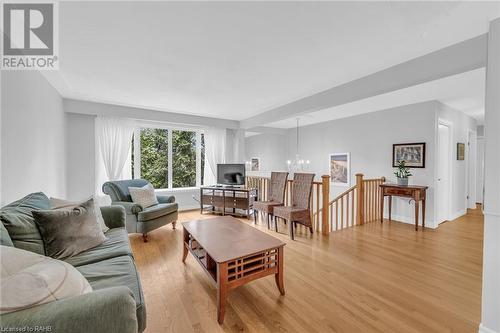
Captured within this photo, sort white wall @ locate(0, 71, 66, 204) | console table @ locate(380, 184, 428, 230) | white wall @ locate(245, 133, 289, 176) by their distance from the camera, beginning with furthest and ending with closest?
white wall @ locate(245, 133, 289, 176)
console table @ locate(380, 184, 428, 230)
white wall @ locate(0, 71, 66, 204)

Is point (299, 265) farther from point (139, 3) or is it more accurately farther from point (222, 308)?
point (139, 3)

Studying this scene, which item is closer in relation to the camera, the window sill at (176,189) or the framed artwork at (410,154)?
the framed artwork at (410,154)

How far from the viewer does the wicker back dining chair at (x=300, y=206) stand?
135 inches

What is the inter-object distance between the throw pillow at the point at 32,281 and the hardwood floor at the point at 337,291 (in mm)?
888

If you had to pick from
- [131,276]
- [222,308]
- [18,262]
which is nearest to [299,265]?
[222,308]

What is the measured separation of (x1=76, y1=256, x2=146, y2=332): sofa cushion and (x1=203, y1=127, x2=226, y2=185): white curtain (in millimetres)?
4045

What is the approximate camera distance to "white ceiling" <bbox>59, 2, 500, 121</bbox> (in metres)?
1.59

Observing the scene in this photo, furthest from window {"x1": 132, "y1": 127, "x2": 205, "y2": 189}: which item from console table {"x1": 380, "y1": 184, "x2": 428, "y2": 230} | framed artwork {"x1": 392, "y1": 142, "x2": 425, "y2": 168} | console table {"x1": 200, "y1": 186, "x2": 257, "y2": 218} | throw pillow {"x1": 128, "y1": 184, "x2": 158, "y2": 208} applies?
framed artwork {"x1": 392, "y1": 142, "x2": 425, "y2": 168}

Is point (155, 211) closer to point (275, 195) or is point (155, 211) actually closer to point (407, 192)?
point (275, 195)

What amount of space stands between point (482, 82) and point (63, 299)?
5.00 meters

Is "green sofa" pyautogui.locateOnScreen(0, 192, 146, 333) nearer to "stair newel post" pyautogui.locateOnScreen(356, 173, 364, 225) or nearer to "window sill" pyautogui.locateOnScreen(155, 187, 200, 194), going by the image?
"window sill" pyautogui.locateOnScreen(155, 187, 200, 194)

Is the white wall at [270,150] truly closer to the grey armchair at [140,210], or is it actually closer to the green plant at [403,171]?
the green plant at [403,171]

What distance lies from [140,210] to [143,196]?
14.6 inches

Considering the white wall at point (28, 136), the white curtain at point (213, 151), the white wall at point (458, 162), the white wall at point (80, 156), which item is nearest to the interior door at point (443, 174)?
the white wall at point (458, 162)
